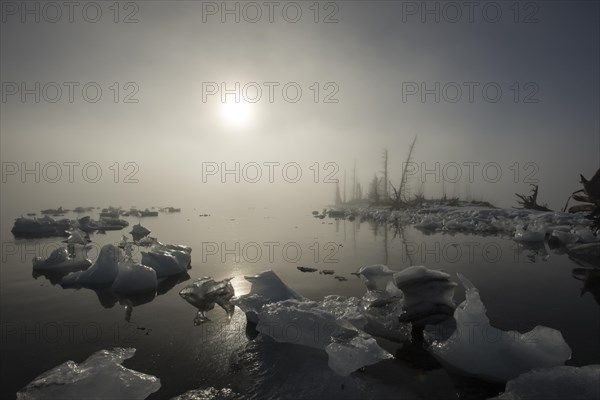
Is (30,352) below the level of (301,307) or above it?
below

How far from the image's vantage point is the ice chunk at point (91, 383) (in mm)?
2904

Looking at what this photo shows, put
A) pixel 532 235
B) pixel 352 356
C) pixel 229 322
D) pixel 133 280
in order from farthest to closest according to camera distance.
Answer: pixel 532 235
pixel 133 280
pixel 229 322
pixel 352 356

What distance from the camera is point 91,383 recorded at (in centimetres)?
300

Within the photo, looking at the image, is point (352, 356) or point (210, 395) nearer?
point (210, 395)

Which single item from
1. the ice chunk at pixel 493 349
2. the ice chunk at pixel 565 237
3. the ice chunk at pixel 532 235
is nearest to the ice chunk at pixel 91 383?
the ice chunk at pixel 493 349

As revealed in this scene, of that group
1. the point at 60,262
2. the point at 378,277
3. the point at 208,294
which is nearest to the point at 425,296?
the point at 378,277

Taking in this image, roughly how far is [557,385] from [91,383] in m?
4.42

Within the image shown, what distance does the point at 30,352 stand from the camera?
4000mm

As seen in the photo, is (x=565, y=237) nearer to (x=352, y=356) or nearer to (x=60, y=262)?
(x=352, y=356)

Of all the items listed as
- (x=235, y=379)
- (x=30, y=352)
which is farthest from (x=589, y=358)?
(x=30, y=352)

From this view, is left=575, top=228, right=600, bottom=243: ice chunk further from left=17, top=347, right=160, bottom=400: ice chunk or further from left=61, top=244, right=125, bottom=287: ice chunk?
left=61, top=244, right=125, bottom=287: ice chunk

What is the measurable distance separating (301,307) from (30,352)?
11.9 feet

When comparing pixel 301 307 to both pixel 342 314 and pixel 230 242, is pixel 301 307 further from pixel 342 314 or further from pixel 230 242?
pixel 230 242

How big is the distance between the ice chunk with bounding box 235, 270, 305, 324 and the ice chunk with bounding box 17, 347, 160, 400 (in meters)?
1.92
